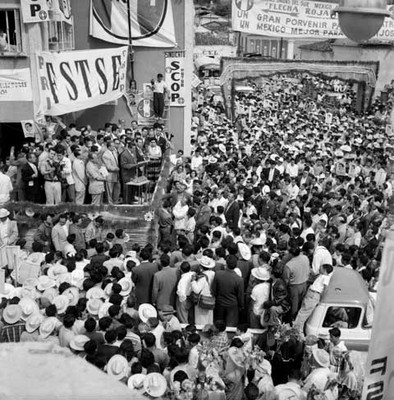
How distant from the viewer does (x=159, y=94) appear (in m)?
17.2

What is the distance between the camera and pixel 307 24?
75.1 feet

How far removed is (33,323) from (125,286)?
1243 millimetres

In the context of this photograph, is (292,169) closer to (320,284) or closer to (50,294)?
(320,284)

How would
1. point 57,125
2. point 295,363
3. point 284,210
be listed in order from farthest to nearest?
point 57,125
point 284,210
point 295,363

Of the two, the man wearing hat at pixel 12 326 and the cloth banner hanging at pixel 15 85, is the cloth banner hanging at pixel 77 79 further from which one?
the man wearing hat at pixel 12 326

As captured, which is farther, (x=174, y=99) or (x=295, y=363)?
(x=174, y=99)

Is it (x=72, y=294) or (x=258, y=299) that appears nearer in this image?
(x=72, y=294)

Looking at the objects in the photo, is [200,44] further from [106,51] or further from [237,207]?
[237,207]

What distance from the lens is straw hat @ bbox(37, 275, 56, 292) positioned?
748cm

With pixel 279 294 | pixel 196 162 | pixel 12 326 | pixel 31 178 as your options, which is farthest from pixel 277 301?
pixel 196 162

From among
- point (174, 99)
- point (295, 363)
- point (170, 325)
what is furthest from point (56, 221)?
point (174, 99)

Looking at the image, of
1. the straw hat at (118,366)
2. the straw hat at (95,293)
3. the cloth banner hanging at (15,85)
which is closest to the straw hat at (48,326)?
the straw hat at (95,293)

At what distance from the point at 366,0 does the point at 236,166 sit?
433 inches

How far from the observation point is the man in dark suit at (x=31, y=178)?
431 inches
